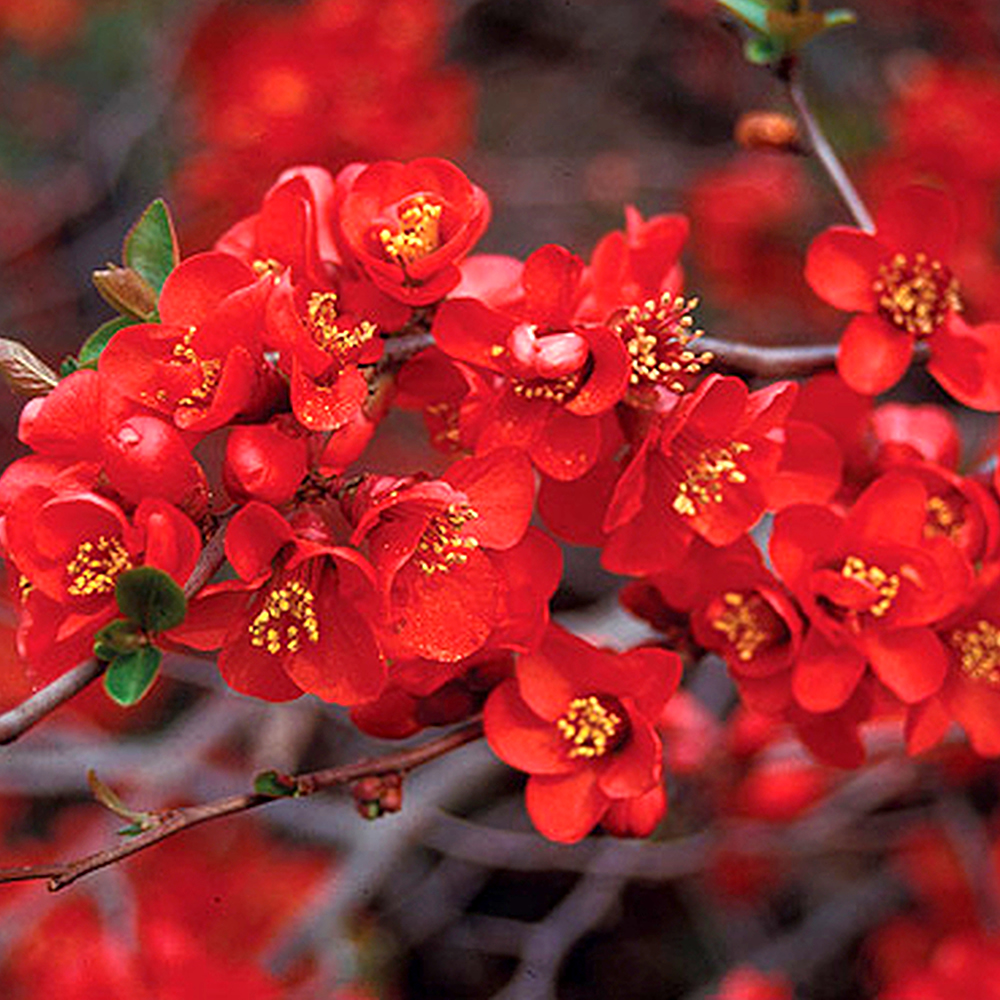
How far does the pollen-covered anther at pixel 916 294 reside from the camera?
1058 millimetres

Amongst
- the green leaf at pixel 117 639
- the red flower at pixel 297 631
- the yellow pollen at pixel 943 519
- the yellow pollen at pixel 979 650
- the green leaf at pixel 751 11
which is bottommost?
the yellow pollen at pixel 979 650

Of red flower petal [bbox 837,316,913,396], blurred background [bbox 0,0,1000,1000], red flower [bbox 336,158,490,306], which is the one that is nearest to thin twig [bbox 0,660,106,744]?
red flower [bbox 336,158,490,306]

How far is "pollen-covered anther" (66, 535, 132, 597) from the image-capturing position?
0.79 m

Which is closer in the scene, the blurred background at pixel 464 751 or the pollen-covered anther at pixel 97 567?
the pollen-covered anther at pixel 97 567

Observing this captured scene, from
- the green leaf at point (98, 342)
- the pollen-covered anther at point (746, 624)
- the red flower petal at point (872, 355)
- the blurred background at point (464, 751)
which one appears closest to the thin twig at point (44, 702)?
the green leaf at point (98, 342)

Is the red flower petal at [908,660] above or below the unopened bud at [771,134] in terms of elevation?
below

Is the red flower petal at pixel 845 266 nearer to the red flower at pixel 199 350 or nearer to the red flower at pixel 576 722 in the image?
the red flower at pixel 576 722

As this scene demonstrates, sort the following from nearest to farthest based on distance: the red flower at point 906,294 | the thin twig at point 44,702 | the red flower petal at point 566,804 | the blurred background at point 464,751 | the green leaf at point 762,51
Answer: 1. the thin twig at point 44,702
2. the red flower petal at point 566,804
3. the red flower at point 906,294
4. the green leaf at point 762,51
5. the blurred background at point 464,751

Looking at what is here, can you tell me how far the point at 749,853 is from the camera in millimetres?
2402

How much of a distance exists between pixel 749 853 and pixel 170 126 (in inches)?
90.5

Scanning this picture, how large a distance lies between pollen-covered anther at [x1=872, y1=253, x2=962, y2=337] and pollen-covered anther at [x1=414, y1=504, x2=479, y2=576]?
0.45 meters

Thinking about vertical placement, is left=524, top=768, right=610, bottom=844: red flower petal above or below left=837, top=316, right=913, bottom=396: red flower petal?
below

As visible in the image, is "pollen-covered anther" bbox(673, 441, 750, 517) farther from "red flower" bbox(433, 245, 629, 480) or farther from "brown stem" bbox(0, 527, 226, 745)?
"brown stem" bbox(0, 527, 226, 745)

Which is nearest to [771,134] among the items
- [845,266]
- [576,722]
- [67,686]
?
[845,266]
